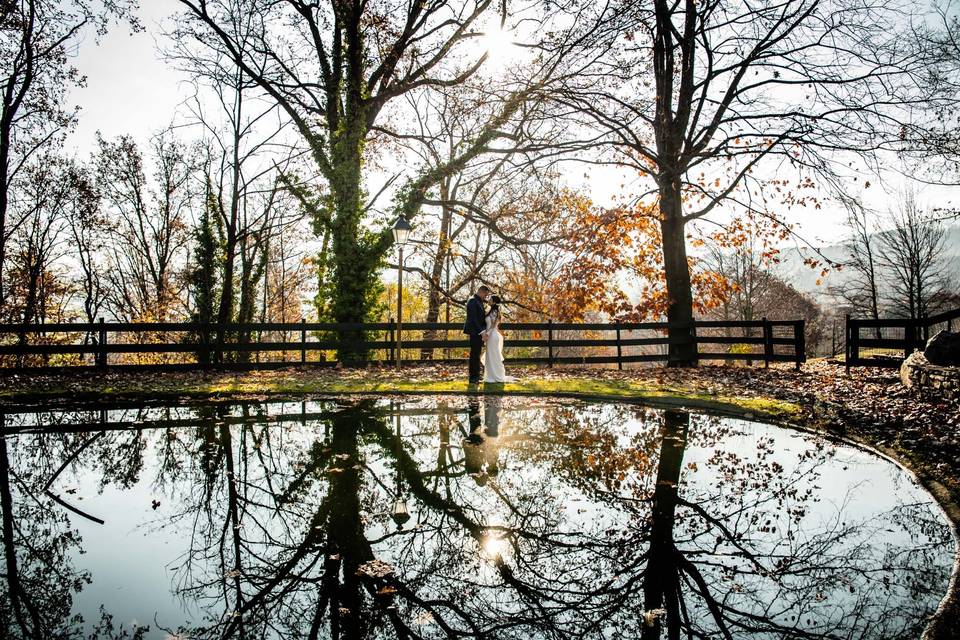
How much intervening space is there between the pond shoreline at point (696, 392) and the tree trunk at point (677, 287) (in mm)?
998

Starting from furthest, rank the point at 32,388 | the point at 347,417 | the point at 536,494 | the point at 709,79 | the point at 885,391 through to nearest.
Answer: the point at 709,79 < the point at 32,388 < the point at 885,391 < the point at 347,417 < the point at 536,494

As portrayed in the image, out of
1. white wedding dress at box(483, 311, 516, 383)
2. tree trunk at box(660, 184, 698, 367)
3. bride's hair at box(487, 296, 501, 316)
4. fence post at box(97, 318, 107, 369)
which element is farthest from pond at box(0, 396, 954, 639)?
tree trunk at box(660, 184, 698, 367)

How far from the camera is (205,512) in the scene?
15.8 feet

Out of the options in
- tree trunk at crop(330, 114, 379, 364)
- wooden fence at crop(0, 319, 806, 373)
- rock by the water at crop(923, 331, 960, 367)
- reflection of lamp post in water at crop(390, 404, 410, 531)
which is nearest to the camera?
reflection of lamp post in water at crop(390, 404, 410, 531)

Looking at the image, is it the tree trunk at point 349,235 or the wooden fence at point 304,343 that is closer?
the wooden fence at point 304,343

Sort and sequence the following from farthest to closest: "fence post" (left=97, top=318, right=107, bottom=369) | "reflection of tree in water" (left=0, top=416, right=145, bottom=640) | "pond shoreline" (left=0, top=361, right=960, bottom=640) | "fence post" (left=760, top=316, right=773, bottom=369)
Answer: "fence post" (left=760, top=316, right=773, bottom=369), "fence post" (left=97, top=318, right=107, bottom=369), "pond shoreline" (left=0, top=361, right=960, bottom=640), "reflection of tree in water" (left=0, top=416, right=145, bottom=640)

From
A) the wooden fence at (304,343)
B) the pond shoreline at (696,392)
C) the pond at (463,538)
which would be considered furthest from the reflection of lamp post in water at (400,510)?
the wooden fence at (304,343)

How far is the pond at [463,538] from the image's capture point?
3164 mm

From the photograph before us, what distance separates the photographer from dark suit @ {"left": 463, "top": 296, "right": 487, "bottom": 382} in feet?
43.4

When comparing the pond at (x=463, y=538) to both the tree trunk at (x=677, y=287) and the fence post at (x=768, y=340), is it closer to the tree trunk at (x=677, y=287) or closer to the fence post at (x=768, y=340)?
the fence post at (x=768, y=340)

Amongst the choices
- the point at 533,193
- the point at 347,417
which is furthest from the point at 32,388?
the point at 533,193

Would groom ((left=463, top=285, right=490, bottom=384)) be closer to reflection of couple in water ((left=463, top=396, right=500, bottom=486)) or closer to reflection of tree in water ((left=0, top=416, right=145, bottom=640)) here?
reflection of couple in water ((left=463, top=396, right=500, bottom=486))

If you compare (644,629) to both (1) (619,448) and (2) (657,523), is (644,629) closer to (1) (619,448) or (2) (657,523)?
(2) (657,523)

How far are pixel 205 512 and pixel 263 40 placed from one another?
20.2 meters
